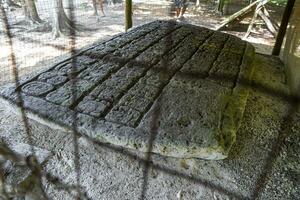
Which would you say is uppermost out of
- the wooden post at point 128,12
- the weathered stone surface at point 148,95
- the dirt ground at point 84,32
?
the wooden post at point 128,12

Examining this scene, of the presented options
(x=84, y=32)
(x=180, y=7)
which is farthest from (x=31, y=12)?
(x=180, y=7)

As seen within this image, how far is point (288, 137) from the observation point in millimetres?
1655

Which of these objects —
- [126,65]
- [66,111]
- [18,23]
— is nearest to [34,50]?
[18,23]

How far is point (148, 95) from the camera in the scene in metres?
1.76

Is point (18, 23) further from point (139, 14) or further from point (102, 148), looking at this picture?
point (102, 148)

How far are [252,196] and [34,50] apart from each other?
4.39 metres

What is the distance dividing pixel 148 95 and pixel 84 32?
14.4ft

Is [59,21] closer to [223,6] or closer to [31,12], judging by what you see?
[31,12]

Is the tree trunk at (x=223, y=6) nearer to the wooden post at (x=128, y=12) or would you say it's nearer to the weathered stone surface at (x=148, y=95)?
the wooden post at (x=128, y=12)

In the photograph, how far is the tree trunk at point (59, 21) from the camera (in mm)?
4998

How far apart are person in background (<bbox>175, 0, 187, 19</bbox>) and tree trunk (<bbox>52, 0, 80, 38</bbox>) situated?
8.28 feet

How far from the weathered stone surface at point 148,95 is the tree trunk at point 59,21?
288 cm

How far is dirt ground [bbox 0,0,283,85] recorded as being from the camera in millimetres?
4242

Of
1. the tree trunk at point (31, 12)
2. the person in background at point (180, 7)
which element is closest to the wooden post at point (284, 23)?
the person in background at point (180, 7)
